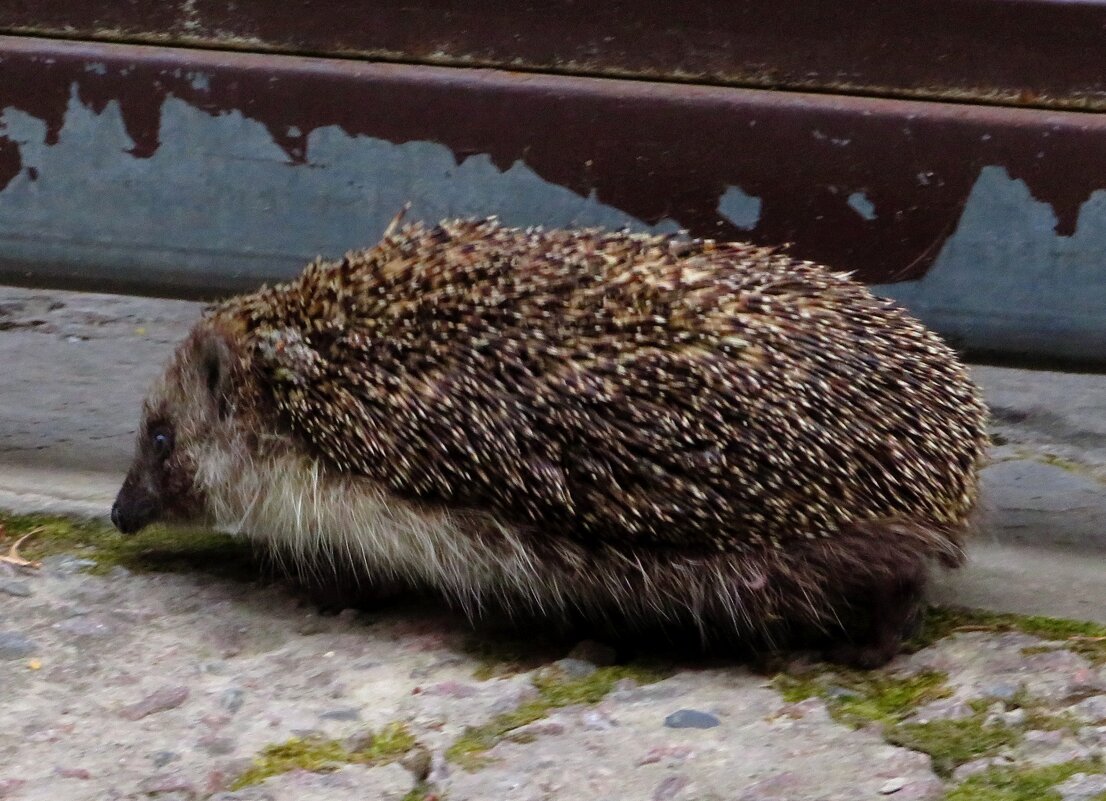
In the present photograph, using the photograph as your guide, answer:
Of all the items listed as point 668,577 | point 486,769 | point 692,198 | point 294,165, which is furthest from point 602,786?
point 294,165

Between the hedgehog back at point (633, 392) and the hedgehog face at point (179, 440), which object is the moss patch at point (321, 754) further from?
the hedgehog face at point (179, 440)

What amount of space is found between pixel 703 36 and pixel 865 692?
1752 millimetres

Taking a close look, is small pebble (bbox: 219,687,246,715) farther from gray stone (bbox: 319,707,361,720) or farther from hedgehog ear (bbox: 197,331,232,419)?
hedgehog ear (bbox: 197,331,232,419)

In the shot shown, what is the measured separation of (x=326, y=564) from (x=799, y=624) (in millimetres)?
1203

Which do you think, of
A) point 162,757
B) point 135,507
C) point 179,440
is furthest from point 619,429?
point 135,507

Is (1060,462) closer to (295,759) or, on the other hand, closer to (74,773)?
(295,759)

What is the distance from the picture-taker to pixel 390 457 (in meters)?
3.42

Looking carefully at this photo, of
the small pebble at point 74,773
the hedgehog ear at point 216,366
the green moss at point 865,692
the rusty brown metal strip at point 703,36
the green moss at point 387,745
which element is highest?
the rusty brown metal strip at point 703,36

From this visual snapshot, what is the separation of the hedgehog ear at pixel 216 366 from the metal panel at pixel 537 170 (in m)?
0.47

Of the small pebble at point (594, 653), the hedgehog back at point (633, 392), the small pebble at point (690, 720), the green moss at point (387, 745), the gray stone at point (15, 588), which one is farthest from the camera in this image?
the gray stone at point (15, 588)

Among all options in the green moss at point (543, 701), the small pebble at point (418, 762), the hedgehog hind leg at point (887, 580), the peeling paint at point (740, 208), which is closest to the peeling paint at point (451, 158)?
the peeling paint at point (740, 208)

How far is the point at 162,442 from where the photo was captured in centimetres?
389

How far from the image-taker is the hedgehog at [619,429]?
3219 millimetres

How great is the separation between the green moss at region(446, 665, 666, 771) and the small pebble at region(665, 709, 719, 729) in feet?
0.64
